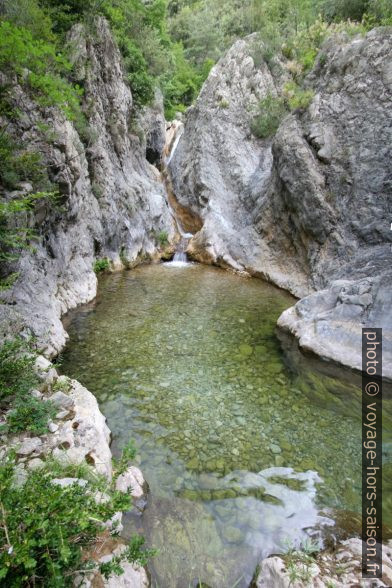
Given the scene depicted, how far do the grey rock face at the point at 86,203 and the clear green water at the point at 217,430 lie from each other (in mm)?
1130

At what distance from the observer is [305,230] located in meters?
13.6

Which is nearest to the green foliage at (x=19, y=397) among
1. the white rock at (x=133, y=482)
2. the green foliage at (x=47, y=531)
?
the white rock at (x=133, y=482)

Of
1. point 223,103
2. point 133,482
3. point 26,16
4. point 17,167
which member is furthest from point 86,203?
point 223,103

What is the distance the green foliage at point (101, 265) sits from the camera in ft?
42.0

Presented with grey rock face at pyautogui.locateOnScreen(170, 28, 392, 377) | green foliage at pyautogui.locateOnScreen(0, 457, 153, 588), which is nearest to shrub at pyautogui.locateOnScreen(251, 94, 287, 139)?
grey rock face at pyautogui.locateOnScreen(170, 28, 392, 377)

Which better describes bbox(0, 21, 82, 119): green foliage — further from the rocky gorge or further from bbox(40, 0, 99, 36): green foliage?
bbox(40, 0, 99, 36): green foliage

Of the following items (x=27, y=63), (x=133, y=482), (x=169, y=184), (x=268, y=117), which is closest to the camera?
(x=133, y=482)

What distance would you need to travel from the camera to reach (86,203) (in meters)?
12.3

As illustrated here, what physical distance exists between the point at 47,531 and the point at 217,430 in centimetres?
332

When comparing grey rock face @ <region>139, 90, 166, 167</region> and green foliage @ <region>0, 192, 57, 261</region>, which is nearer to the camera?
green foliage @ <region>0, 192, 57, 261</region>

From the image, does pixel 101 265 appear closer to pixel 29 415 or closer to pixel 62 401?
pixel 62 401

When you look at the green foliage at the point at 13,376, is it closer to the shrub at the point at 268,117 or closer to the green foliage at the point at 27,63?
the green foliage at the point at 27,63

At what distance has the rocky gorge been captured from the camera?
21.0 ft

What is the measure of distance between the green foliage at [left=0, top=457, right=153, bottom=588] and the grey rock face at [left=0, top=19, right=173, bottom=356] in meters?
3.58
